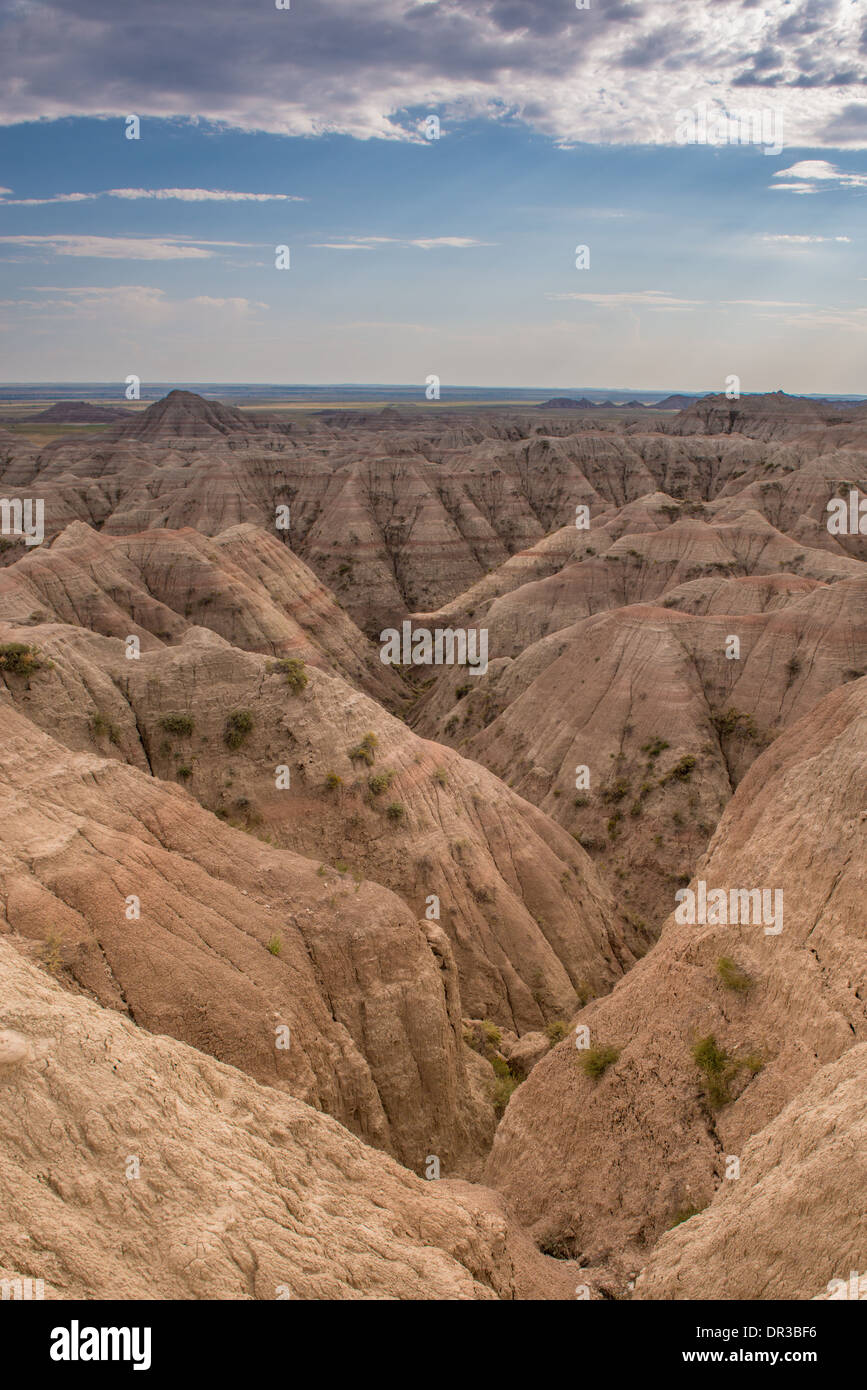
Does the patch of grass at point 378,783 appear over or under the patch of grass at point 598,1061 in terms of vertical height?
over

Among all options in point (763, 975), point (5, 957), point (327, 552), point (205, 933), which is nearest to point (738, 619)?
point (763, 975)

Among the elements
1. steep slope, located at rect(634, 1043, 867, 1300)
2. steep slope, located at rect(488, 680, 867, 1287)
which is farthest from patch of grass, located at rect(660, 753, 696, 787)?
steep slope, located at rect(634, 1043, 867, 1300)

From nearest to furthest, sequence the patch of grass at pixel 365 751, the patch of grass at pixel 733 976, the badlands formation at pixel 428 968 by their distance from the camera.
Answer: the badlands formation at pixel 428 968 → the patch of grass at pixel 733 976 → the patch of grass at pixel 365 751

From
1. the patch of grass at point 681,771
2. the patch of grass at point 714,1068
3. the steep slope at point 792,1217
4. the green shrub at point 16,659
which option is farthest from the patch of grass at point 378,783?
the patch of grass at point 681,771

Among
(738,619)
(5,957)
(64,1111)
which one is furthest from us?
(738,619)

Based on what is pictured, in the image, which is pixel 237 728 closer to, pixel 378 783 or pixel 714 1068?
pixel 378 783

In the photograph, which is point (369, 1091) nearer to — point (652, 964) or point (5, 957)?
point (652, 964)

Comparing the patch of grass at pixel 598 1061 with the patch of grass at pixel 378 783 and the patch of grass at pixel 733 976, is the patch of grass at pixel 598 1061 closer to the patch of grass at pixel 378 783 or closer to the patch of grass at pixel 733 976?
the patch of grass at pixel 733 976
